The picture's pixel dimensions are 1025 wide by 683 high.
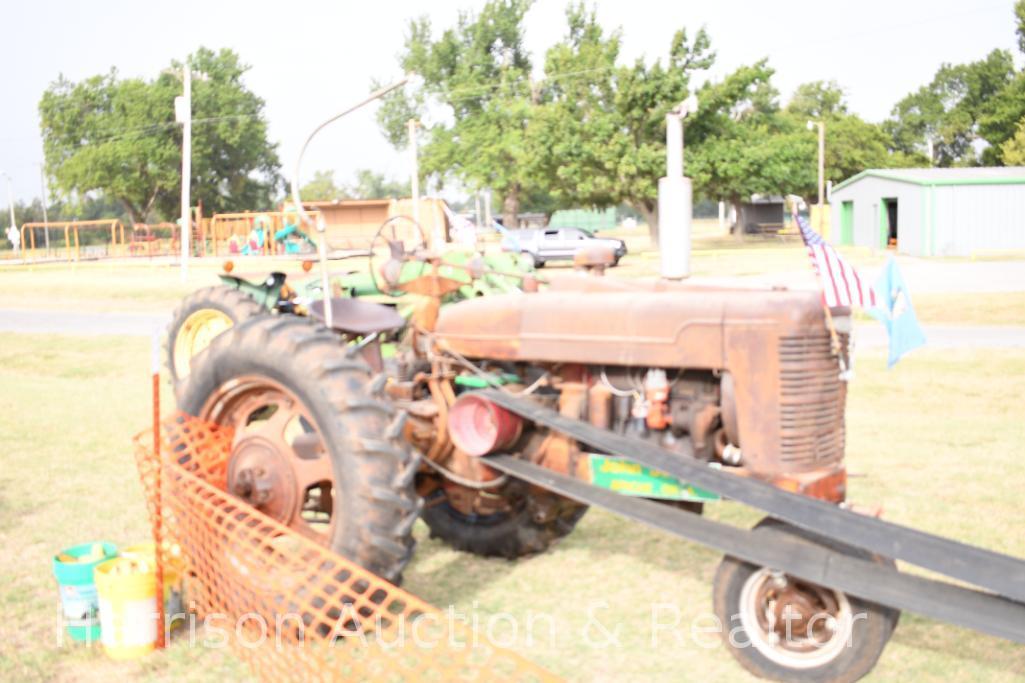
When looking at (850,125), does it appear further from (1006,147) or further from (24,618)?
(24,618)

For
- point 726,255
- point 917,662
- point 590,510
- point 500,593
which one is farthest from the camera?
point 726,255

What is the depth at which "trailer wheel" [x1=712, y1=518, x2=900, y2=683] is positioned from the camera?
11.6 ft

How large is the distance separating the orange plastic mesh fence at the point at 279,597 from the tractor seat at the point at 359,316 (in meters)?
0.76

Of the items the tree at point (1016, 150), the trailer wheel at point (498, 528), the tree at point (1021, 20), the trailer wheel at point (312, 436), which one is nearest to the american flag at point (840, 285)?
the trailer wheel at point (312, 436)

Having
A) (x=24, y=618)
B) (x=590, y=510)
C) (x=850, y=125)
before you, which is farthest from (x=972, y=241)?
(x=24, y=618)

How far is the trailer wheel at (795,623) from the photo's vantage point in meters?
3.52

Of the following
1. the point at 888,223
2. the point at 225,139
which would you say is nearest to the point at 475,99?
the point at 225,139

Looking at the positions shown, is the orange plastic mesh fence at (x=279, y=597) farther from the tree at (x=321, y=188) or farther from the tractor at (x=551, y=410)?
the tree at (x=321, y=188)

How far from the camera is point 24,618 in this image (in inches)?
171

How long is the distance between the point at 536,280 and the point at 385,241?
3.05 feet

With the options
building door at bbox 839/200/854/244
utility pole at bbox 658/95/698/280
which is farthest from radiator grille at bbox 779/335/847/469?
building door at bbox 839/200/854/244

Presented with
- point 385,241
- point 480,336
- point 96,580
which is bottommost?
point 96,580

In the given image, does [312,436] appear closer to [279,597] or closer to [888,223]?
[279,597]

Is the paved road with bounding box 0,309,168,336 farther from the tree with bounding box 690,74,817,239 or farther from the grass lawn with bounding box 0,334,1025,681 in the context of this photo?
the tree with bounding box 690,74,817,239
